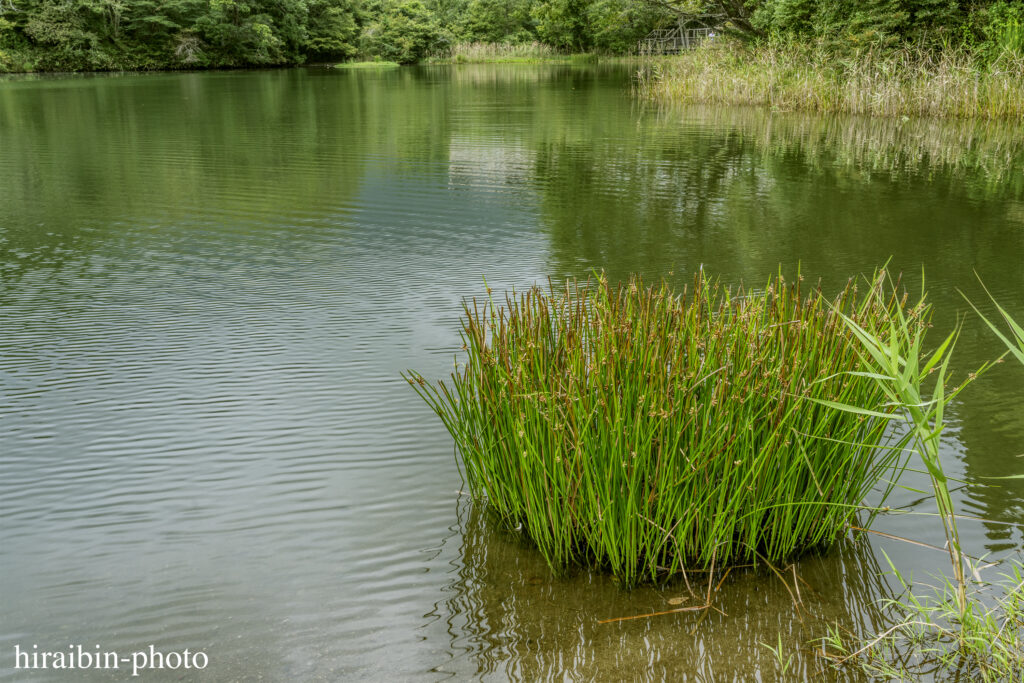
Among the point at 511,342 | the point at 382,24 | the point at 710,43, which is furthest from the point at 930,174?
the point at 382,24

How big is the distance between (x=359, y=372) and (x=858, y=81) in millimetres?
12118

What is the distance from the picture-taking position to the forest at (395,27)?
45.9ft

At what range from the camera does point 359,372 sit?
3.77 m

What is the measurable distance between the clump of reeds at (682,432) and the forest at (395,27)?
40.2 ft

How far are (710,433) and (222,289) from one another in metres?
3.68

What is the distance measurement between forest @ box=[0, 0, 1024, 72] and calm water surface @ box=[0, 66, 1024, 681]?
4.11m

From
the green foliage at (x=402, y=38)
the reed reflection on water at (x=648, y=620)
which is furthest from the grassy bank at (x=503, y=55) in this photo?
the reed reflection on water at (x=648, y=620)

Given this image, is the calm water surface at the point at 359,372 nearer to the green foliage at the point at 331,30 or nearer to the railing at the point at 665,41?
the railing at the point at 665,41

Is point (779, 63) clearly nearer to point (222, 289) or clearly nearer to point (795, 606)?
point (222, 289)

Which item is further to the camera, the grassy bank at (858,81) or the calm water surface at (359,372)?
the grassy bank at (858,81)

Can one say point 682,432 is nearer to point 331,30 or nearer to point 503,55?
point 503,55

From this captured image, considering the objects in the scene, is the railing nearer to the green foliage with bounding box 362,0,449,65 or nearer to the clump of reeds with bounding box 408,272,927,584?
the green foliage with bounding box 362,0,449,65

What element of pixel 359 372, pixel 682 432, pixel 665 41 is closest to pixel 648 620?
pixel 682 432

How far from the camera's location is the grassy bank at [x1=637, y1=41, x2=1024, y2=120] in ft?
38.8
